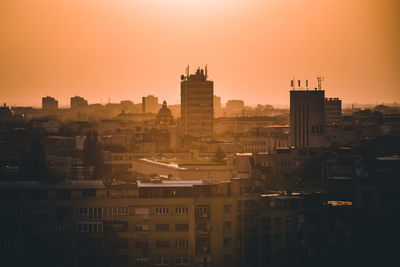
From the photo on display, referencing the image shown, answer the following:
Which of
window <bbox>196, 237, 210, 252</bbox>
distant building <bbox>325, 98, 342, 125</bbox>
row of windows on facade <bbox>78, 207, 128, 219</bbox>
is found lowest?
window <bbox>196, 237, 210, 252</bbox>

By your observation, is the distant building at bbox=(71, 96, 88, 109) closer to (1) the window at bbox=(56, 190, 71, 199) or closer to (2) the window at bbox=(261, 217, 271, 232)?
(1) the window at bbox=(56, 190, 71, 199)

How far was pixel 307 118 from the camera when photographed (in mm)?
66062

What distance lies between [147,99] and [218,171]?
397 ft

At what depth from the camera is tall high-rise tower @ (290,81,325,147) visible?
6475 cm

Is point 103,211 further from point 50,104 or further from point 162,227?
point 50,104

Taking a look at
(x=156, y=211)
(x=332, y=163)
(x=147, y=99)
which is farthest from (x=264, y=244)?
(x=147, y=99)

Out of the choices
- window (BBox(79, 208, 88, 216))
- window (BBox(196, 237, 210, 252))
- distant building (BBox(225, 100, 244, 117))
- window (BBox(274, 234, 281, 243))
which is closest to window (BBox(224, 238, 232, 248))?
window (BBox(196, 237, 210, 252))

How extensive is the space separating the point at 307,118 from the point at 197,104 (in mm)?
16962

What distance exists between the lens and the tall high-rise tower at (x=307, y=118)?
64.8 metres

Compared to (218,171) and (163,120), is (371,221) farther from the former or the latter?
(163,120)

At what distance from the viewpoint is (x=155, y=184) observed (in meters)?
25.3

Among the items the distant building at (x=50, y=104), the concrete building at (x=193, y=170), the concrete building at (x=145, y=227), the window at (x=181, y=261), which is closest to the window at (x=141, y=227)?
the concrete building at (x=145, y=227)

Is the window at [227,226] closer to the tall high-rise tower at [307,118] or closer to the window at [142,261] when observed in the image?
the window at [142,261]

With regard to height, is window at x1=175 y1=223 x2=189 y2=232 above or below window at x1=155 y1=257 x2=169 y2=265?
above
